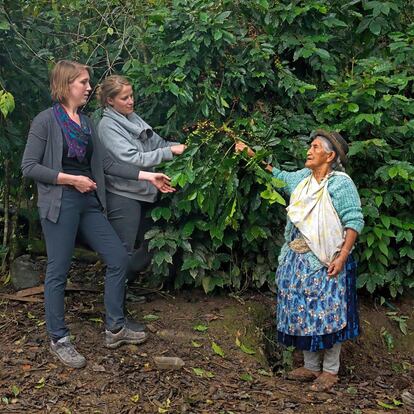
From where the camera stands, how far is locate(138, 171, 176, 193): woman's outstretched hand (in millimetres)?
4715

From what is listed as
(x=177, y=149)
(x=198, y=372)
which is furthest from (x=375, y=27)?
(x=198, y=372)

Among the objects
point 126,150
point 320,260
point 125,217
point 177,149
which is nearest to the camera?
point 320,260

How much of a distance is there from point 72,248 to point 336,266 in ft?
5.61

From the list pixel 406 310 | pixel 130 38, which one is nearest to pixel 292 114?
pixel 130 38

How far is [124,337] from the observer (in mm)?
4770

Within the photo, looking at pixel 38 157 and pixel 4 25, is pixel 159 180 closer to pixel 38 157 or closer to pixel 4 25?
pixel 38 157

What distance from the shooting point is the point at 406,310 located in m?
5.92

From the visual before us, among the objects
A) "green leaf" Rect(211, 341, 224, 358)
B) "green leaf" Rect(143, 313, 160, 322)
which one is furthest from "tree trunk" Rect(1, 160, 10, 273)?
"green leaf" Rect(211, 341, 224, 358)

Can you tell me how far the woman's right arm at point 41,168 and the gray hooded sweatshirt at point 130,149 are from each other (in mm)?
478

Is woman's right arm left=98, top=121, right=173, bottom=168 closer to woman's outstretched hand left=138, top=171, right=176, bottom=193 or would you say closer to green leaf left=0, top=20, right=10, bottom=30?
woman's outstretched hand left=138, top=171, right=176, bottom=193

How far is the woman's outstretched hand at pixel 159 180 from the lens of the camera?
4.71 metres

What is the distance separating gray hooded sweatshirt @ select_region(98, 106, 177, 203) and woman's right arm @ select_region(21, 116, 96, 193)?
1.57 feet

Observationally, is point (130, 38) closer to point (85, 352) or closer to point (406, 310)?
point (85, 352)

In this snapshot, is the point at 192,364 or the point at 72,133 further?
the point at 192,364
